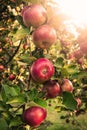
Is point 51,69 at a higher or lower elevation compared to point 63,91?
higher

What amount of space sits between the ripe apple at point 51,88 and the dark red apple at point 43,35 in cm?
21

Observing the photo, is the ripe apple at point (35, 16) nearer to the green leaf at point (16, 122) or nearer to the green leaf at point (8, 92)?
the green leaf at point (8, 92)

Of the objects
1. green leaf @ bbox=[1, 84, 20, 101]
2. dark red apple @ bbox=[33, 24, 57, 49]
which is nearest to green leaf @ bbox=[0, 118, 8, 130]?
green leaf @ bbox=[1, 84, 20, 101]

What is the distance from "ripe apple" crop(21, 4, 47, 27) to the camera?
1694 millimetres

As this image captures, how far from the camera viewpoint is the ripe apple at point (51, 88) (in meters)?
1.75

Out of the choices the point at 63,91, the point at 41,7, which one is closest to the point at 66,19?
the point at 41,7

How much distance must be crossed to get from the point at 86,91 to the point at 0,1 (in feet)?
8.01

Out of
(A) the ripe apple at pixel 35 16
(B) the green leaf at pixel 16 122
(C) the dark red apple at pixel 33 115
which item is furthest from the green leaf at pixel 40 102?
(A) the ripe apple at pixel 35 16

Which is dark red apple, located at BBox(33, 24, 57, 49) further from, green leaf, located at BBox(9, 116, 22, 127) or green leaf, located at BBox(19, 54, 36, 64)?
green leaf, located at BBox(9, 116, 22, 127)

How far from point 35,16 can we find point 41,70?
286 millimetres

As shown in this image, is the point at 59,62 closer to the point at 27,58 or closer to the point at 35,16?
the point at 27,58

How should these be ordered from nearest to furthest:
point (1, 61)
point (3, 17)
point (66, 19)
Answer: point (66, 19) → point (1, 61) → point (3, 17)

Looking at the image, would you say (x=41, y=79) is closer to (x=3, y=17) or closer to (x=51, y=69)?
(x=51, y=69)

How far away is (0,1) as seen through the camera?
5723mm
